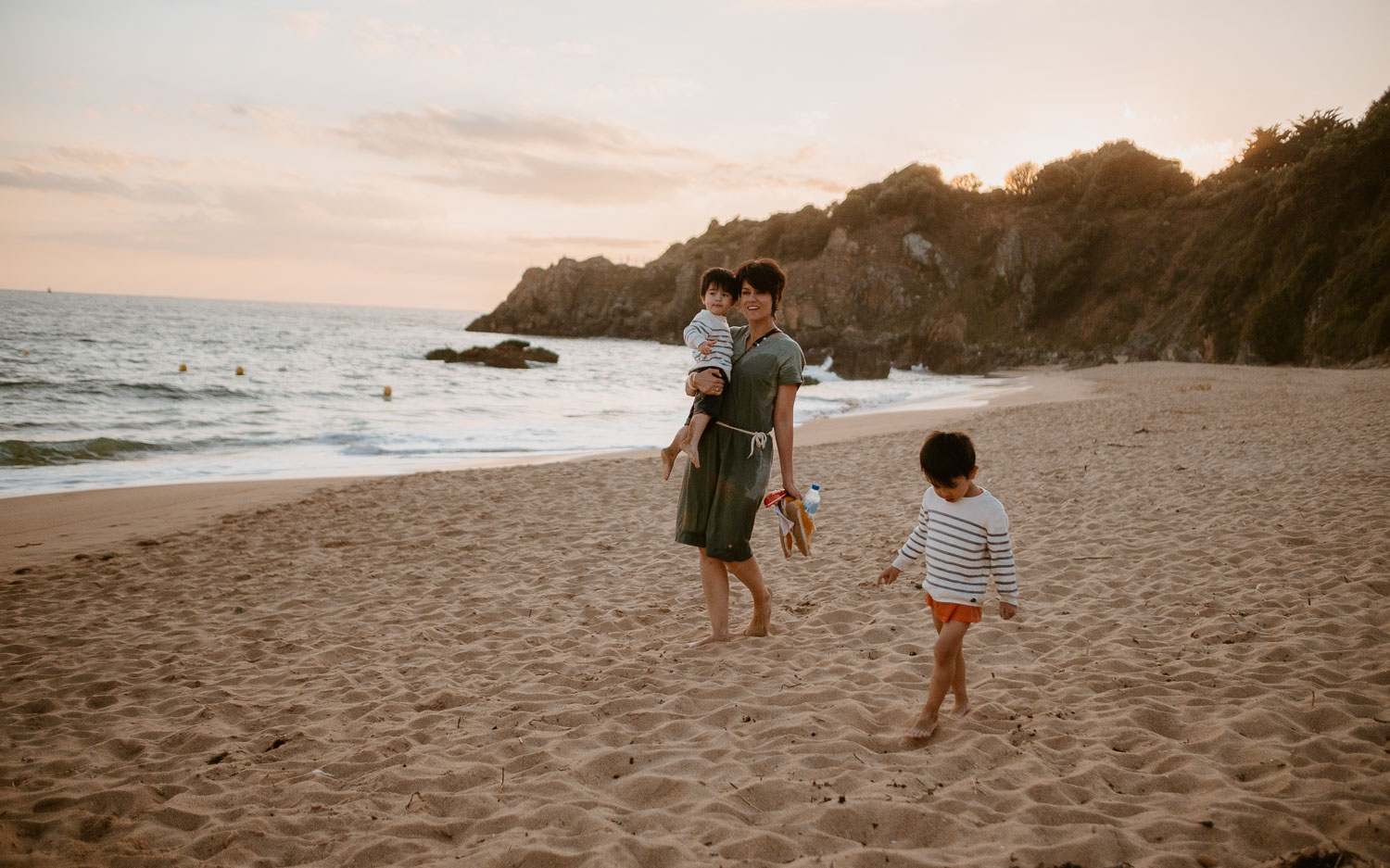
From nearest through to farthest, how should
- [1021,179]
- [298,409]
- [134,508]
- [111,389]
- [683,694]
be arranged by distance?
[683,694] → [134,508] → [298,409] → [111,389] → [1021,179]

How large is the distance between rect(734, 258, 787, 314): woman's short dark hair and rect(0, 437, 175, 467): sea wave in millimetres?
12523

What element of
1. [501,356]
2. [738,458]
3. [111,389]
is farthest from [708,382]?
[501,356]

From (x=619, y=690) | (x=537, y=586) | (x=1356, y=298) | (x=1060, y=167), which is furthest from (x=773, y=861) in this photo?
(x=1060, y=167)

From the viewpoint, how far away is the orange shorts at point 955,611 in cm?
296

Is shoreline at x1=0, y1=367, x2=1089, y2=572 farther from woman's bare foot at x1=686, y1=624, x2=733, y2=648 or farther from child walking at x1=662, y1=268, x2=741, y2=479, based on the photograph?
child walking at x1=662, y1=268, x2=741, y2=479

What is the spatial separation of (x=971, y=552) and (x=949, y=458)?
1.28 feet

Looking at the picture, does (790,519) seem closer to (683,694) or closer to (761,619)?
(761,619)

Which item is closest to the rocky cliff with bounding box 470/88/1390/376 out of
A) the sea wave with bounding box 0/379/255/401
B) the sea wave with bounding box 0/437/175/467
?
the sea wave with bounding box 0/379/255/401

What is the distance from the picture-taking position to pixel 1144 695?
3473mm

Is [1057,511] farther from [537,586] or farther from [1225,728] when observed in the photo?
[537,586]

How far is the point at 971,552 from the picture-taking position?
116 inches

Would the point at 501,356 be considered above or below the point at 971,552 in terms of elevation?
above

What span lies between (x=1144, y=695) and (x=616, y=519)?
5412 millimetres

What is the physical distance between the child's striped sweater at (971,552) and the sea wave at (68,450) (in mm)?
13543
